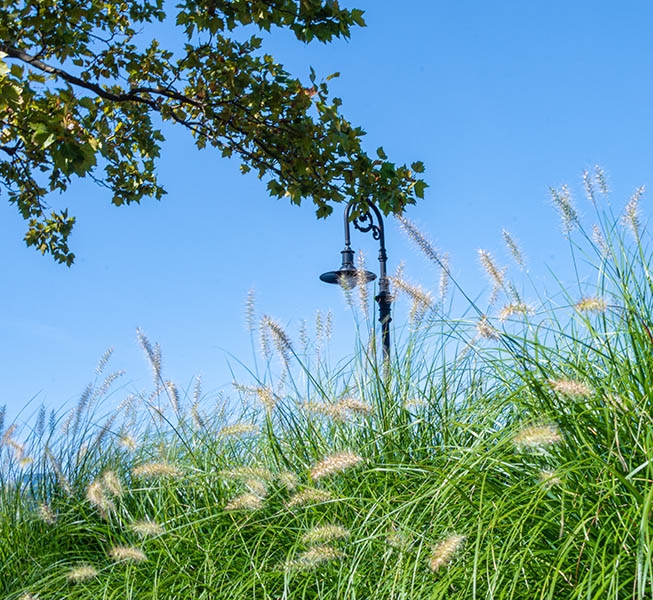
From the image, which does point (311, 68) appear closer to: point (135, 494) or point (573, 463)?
point (135, 494)

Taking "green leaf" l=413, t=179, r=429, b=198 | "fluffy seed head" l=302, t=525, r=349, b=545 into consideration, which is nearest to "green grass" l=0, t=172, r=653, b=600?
"fluffy seed head" l=302, t=525, r=349, b=545

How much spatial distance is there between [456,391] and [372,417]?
1.58ft

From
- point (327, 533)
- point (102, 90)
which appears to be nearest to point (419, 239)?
point (327, 533)

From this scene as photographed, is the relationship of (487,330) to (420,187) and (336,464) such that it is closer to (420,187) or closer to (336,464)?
(336,464)

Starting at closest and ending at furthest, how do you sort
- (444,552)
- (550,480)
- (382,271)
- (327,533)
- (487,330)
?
(444,552)
(550,480)
(327,533)
(487,330)
(382,271)

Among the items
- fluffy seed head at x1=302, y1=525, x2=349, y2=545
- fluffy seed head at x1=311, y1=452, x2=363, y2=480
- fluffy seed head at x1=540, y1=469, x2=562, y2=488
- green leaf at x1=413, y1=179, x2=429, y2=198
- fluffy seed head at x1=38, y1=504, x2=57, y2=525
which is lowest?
fluffy seed head at x1=302, y1=525, x2=349, y2=545

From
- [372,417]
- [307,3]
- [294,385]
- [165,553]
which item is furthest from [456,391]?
[307,3]

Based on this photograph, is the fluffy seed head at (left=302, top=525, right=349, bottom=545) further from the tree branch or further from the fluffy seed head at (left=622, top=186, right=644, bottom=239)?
the tree branch

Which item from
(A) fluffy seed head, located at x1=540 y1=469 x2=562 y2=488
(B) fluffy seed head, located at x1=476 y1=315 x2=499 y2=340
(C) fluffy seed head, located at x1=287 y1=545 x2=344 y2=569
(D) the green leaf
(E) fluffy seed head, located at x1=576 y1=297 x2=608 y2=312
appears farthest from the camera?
(D) the green leaf

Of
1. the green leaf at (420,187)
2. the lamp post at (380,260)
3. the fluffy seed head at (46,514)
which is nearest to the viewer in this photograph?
the fluffy seed head at (46,514)

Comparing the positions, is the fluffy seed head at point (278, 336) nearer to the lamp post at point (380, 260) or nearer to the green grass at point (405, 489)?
the green grass at point (405, 489)

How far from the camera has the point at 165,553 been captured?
3342mm

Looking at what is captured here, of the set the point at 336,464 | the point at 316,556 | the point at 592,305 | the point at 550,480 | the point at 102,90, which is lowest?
the point at 316,556

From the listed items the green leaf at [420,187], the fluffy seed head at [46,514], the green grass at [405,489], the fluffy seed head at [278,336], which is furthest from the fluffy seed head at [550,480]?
the green leaf at [420,187]
